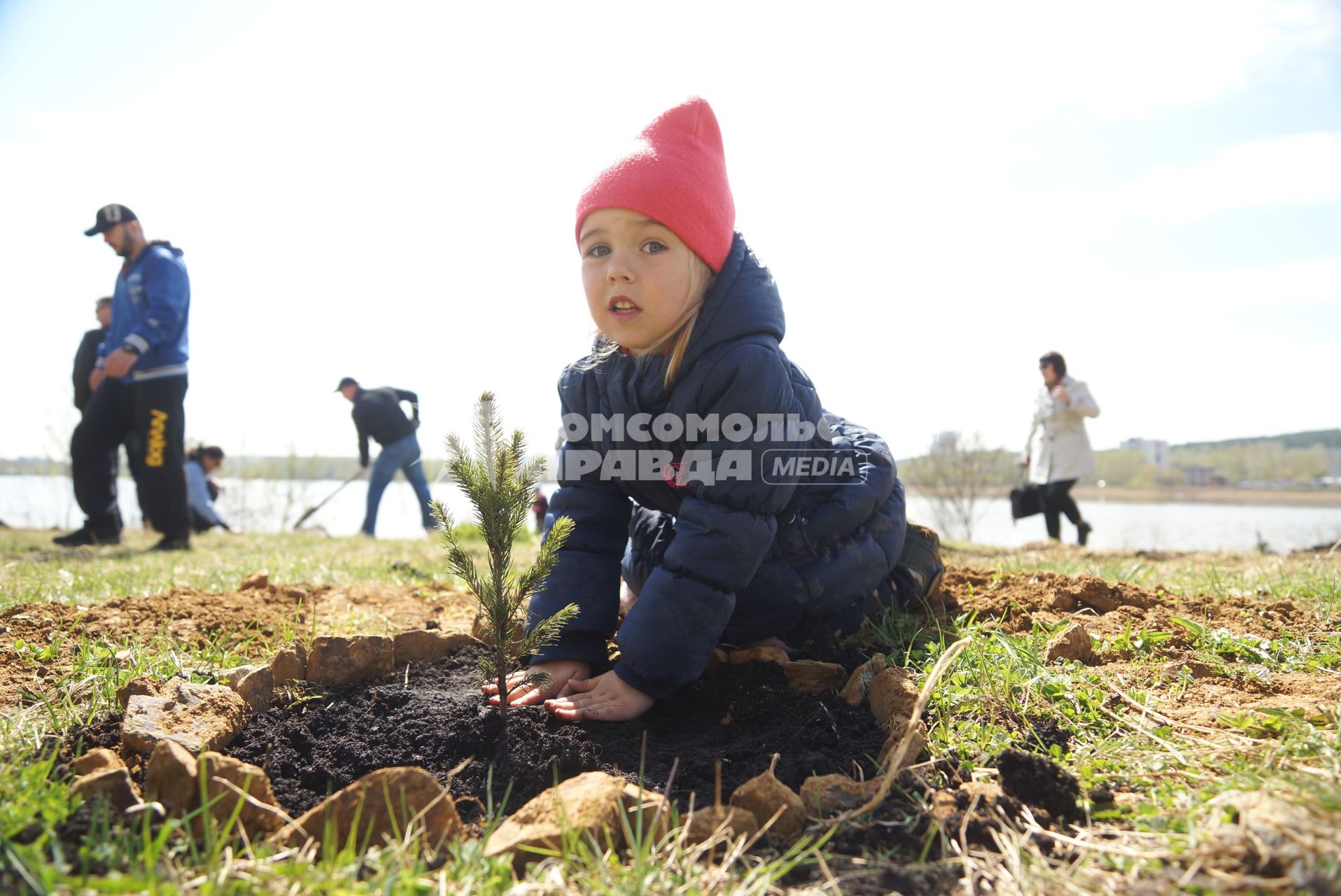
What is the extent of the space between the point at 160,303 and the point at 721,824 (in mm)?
7682

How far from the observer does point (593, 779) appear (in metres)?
1.60

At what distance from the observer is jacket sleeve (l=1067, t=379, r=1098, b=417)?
31.4 feet

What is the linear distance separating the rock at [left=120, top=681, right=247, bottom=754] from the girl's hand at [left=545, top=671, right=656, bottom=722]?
78 centimetres

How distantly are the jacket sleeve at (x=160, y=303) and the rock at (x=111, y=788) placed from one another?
6.81 metres

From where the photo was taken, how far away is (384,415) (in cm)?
1148

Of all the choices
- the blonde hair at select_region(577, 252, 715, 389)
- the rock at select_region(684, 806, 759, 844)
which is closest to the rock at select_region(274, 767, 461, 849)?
the rock at select_region(684, 806, 759, 844)

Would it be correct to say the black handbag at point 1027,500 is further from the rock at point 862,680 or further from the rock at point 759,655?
the rock at point 862,680

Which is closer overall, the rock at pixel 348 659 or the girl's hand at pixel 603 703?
the girl's hand at pixel 603 703

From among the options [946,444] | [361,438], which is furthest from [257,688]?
[946,444]

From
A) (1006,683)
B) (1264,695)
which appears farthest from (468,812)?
(1264,695)

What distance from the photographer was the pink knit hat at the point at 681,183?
2.56 meters

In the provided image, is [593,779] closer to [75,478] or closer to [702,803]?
[702,803]

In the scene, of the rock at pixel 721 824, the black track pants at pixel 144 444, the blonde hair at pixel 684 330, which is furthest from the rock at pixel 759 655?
the black track pants at pixel 144 444

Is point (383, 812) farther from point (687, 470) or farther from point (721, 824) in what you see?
point (687, 470)
